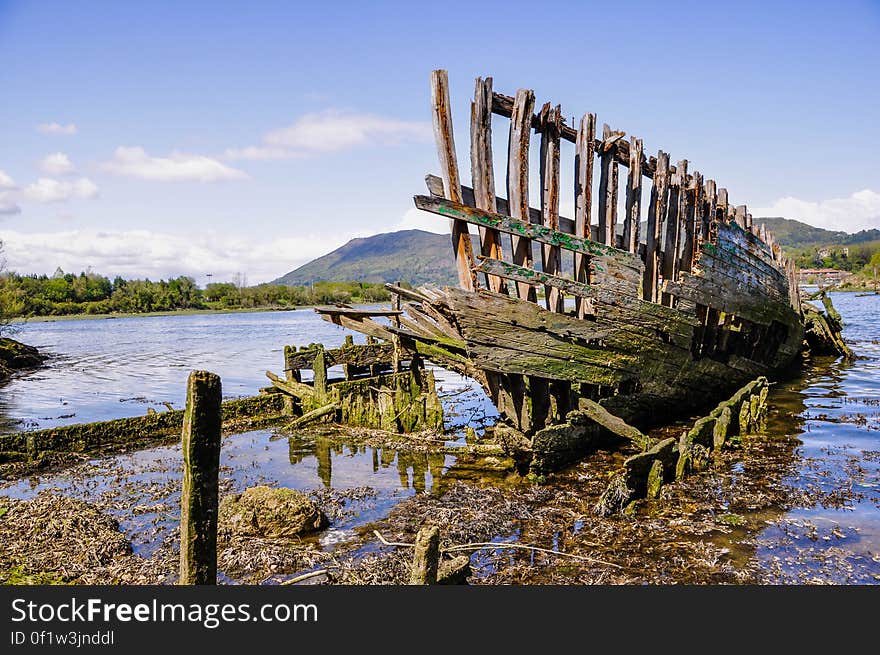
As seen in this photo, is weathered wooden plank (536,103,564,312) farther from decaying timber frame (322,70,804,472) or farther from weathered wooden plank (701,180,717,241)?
weathered wooden plank (701,180,717,241)

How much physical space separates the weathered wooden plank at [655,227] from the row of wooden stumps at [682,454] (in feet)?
8.52

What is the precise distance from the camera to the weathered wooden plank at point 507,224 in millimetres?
9219

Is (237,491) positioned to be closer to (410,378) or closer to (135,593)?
(410,378)

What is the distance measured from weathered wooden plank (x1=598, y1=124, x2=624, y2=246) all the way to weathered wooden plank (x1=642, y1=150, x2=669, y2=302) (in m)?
1.30

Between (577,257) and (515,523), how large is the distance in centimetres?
479

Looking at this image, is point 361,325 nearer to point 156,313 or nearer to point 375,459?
point 375,459

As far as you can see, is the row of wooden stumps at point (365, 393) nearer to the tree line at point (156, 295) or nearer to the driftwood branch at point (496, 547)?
the driftwood branch at point (496, 547)

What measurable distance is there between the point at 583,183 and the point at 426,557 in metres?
7.44

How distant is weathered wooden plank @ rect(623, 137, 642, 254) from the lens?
11.3 m

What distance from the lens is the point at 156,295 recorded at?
11938 centimetres

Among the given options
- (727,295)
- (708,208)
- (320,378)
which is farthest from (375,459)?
(708,208)

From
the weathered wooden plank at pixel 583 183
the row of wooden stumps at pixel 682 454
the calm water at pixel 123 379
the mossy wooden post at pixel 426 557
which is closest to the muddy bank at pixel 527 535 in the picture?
the row of wooden stumps at pixel 682 454

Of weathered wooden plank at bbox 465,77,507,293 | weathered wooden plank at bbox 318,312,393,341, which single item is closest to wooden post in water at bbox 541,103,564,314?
weathered wooden plank at bbox 465,77,507,293

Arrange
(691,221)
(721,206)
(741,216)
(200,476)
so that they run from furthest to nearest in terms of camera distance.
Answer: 1. (741,216)
2. (721,206)
3. (691,221)
4. (200,476)
